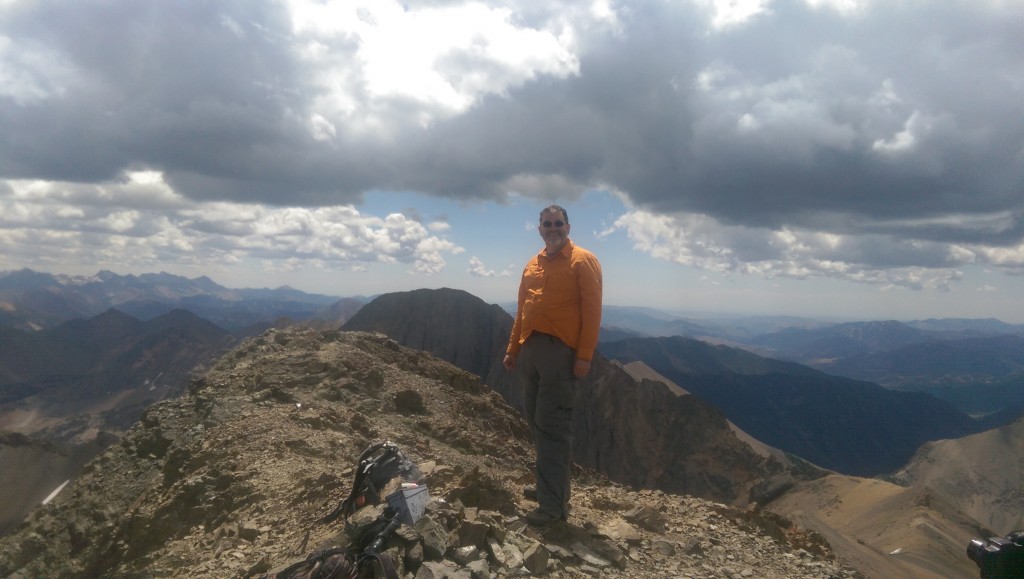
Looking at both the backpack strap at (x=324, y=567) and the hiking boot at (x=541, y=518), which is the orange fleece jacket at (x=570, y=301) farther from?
the backpack strap at (x=324, y=567)

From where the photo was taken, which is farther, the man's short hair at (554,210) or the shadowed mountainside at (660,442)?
the shadowed mountainside at (660,442)

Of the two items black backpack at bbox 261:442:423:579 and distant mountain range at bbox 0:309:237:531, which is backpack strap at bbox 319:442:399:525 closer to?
black backpack at bbox 261:442:423:579

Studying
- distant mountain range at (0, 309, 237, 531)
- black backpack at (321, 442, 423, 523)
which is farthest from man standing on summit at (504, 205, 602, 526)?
distant mountain range at (0, 309, 237, 531)

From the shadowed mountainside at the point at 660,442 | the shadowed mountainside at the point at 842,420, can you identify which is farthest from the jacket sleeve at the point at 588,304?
the shadowed mountainside at the point at 842,420

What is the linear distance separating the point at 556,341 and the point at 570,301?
40 cm

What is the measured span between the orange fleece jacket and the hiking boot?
5.04 feet

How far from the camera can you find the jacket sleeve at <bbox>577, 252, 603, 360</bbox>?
5.27 m

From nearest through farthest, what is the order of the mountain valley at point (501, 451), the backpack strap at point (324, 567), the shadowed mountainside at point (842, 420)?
the backpack strap at point (324, 567), the mountain valley at point (501, 451), the shadowed mountainside at point (842, 420)

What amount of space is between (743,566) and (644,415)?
50.3m

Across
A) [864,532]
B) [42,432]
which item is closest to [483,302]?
[864,532]

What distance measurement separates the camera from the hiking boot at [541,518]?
5359mm

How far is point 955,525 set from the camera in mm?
33562

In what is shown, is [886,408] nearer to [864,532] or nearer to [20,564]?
[864,532]

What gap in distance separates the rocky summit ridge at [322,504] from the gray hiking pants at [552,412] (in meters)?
0.36
